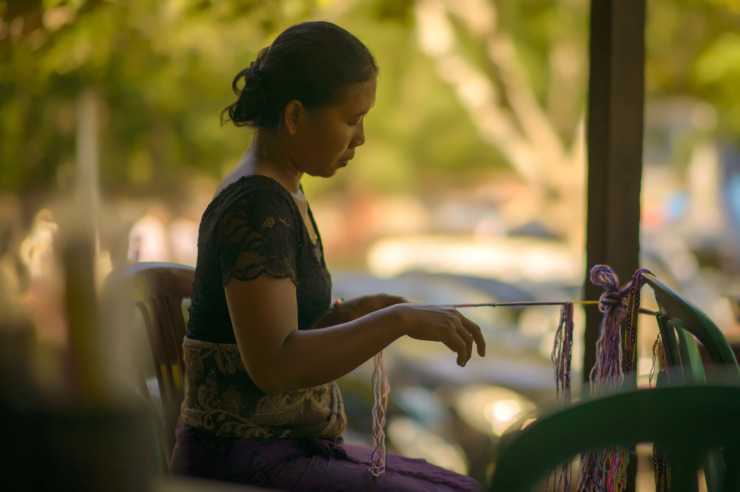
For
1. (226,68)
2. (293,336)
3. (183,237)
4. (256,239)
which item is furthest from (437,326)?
(183,237)

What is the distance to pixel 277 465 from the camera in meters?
1.37

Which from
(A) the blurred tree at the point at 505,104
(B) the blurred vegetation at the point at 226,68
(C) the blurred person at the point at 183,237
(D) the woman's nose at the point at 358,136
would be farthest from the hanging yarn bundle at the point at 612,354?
(C) the blurred person at the point at 183,237

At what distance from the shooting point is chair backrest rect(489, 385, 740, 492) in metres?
0.81

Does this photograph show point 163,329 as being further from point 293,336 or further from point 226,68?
point 226,68

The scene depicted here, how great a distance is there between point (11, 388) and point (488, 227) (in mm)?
15597

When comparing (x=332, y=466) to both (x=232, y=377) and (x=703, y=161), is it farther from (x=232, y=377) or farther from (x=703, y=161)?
(x=703, y=161)

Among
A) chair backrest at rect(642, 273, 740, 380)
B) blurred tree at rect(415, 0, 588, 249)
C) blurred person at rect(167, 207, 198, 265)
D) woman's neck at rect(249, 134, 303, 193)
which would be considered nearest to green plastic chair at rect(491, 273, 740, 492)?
chair backrest at rect(642, 273, 740, 380)

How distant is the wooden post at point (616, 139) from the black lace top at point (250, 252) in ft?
2.50

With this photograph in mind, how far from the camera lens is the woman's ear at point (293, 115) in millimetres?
1432

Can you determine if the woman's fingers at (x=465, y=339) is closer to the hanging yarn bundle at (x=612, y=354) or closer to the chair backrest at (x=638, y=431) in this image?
the hanging yarn bundle at (x=612, y=354)

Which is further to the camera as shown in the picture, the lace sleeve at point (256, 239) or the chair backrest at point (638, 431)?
the lace sleeve at point (256, 239)

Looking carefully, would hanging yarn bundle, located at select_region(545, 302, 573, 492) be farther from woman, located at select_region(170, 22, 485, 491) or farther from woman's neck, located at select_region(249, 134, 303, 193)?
woman's neck, located at select_region(249, 134, 303, 193)

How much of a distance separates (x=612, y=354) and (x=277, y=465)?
70 cm

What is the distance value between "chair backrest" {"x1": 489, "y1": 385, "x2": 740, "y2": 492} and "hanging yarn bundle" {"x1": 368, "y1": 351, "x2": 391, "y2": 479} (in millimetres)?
660
